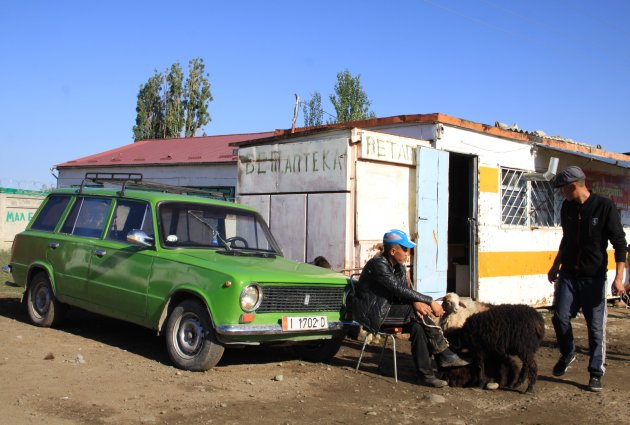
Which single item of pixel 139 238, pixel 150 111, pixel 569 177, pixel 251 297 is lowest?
pixel 251 297

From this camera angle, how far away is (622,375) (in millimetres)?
6926

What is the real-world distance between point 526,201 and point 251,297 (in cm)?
844

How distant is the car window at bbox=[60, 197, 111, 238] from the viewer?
25.2ft

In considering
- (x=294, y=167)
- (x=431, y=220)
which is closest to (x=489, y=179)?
(x=431, y=220)

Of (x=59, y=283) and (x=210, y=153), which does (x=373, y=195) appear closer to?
(x=59, y=283)

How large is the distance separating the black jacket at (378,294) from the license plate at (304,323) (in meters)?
0.35

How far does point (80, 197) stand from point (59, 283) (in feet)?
3.64

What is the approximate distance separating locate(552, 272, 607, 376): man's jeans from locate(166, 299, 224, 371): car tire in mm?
3279

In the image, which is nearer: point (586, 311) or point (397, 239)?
point (586, 311)

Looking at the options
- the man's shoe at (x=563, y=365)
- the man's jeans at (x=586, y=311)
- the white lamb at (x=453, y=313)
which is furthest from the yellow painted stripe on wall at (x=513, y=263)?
the man's jeans at (x=586, y=311)

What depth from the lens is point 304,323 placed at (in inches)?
248

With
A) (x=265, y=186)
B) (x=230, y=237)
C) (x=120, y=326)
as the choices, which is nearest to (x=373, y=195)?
(x=265, y=186)

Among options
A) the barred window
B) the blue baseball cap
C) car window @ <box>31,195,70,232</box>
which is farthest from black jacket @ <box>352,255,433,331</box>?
the barred window

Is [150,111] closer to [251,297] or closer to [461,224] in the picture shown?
[461,224]
